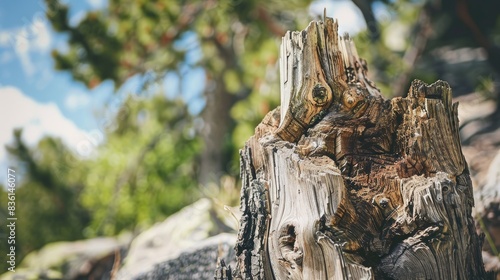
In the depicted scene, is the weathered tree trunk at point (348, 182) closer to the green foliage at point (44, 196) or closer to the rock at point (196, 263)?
the rock at point (196, 263)

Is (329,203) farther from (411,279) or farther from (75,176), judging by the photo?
(75,176)

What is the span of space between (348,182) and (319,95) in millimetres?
446

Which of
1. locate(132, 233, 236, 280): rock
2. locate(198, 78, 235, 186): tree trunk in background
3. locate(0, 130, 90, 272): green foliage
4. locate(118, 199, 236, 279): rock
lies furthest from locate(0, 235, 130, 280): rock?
locate(198, 78, 235, 186): tree trunk in background

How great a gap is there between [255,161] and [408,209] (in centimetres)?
73

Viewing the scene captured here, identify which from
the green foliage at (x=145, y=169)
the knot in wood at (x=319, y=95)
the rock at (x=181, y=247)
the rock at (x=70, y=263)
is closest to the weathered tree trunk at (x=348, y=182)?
the knot in wood at (x=319, y=95)

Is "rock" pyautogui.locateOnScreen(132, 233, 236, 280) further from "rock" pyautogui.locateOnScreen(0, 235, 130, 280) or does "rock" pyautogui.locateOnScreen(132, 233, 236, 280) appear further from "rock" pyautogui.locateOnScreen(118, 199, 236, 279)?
"rock" pyautogui.locateOnScreen(0, 235, 130, 280)

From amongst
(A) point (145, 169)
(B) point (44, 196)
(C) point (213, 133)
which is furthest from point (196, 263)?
(B) point (44, 196)

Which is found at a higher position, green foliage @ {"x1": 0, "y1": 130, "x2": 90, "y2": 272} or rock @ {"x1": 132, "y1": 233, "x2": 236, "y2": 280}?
green foliage @ {"x1": 0, "y1": 130, "x2": 90, "y2": 272}

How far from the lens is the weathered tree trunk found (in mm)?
2273

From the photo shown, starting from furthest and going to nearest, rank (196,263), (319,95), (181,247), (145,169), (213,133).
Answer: (213,133), (145,169), (181,247), (196,263), (319,95)

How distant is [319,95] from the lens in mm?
2598

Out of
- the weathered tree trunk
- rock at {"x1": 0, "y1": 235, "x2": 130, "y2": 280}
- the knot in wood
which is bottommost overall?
the weathered tree trunk

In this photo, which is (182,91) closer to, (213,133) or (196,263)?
(213,133)

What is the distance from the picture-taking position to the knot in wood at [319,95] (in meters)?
2.59
